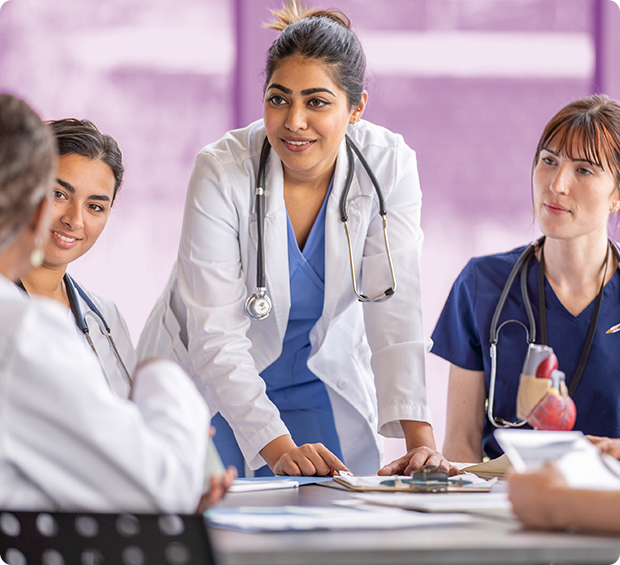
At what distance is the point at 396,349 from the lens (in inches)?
71.8

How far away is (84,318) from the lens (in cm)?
180

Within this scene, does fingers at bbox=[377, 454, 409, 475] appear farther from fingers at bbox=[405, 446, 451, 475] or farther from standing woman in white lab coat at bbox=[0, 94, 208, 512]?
standing woman in white lab coat at bbox=[0, 94, 208, 512]

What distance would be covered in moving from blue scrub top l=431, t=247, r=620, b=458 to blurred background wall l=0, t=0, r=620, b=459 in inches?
59.7

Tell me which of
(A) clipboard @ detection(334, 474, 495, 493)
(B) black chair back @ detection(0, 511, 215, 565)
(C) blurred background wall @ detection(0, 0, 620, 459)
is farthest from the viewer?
(C) blurred background wall @ detection(0, 0, 620, 459)

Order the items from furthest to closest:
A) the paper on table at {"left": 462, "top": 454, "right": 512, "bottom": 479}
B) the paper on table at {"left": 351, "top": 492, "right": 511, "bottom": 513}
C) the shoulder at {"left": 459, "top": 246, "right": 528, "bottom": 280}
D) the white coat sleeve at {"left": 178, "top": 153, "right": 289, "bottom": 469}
→ the shoulder at {"left": 459, "top": 246, "right": 528, "bottom": 280} < the white coat sleeve at {"left": 178, "top": 153, "right": 289, "bottom": 469} < the paper on table at {"left": 462, "top": 454, "right": 512, "bottom": 479} < the paper on table at {"left": 351, "top": 492, "right": 511, "bottom": 513}

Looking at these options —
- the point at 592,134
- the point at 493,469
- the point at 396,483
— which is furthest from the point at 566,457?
the point at 592,134

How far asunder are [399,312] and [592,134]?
0.67 metres

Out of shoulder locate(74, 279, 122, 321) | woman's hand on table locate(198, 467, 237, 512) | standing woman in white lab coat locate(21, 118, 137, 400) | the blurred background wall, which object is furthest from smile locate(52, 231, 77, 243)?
the blurred background wall

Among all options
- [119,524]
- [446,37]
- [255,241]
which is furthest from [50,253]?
[446,37]

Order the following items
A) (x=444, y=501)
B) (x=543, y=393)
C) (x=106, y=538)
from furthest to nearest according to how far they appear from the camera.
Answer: (x=543, y=393), (x=444, y=501), (x=106, y=538)

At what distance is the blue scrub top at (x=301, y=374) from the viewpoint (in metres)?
1.92

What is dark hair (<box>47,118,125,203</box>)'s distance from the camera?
1.89 meters

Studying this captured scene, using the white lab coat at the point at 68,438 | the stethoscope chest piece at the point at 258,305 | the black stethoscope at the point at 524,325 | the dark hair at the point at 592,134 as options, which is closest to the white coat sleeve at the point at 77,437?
the white lab coat at the point at 68,438

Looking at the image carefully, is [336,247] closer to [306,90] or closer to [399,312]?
[399,312]
